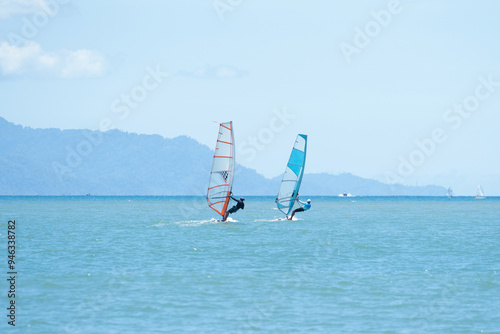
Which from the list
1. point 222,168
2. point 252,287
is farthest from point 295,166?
point 252,287

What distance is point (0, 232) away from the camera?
215ft

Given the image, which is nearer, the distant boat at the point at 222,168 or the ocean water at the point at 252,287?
the ocean water at the point at 252,287

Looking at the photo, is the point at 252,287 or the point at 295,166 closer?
the point at 252,287

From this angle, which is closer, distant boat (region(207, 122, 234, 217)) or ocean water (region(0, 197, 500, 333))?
ocean water (region(0, 197, 500, 333))

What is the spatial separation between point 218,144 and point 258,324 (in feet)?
128

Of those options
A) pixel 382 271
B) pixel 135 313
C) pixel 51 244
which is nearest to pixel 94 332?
pixel 135 313

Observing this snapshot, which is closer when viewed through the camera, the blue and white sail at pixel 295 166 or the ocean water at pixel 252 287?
the ocean water at pixel 252 287

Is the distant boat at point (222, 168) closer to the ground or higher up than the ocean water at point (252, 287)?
higher up

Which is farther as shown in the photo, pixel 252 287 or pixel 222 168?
pixel 222 168

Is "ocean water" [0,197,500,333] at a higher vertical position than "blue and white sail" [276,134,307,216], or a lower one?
lower

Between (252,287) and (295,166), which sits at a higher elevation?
(295,166)

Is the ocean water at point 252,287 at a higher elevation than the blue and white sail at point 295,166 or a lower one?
lower

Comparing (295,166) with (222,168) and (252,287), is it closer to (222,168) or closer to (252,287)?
(222,168)

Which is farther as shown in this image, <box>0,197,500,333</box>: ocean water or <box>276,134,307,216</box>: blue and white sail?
<box>276,134,307,216</box>: blue and white sail
